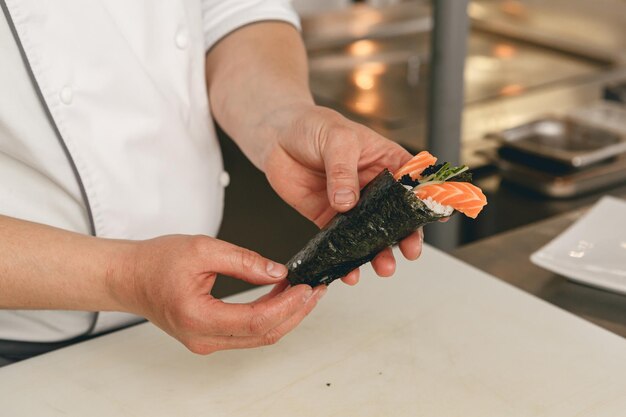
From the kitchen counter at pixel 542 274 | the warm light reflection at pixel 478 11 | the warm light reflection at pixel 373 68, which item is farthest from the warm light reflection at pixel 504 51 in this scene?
the kitchen counter at pixel 542 274

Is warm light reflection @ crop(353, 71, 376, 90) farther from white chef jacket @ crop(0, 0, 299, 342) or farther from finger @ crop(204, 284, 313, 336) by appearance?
finger @ crop(204, 284, 313, 336)

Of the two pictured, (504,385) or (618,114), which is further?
(618,114)

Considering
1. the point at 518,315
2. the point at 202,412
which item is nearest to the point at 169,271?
the point at 202,412

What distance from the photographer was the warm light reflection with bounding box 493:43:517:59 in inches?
99.8

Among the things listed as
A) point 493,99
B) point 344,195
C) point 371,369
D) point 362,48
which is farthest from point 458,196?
point 362,48

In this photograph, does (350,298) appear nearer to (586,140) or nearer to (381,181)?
(381,181)

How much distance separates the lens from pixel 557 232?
1.37 meters

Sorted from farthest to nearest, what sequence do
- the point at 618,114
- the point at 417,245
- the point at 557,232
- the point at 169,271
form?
1. the point at 618,114
2. the point at 557,232
3. the point at 417,245
4. the point at 169,271

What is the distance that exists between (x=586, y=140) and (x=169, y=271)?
126 centimetres

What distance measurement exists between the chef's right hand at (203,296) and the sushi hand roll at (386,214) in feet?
0.25

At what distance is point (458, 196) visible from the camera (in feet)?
3.00

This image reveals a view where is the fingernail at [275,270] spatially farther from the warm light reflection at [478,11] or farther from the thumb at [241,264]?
the warm light reflection at [478,11]

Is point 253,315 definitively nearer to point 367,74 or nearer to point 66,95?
point 66,95

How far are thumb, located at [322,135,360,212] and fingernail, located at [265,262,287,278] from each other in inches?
4.0
